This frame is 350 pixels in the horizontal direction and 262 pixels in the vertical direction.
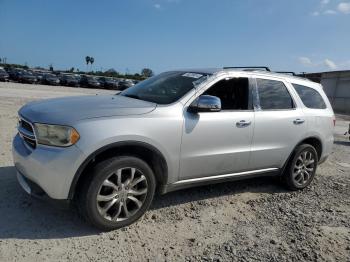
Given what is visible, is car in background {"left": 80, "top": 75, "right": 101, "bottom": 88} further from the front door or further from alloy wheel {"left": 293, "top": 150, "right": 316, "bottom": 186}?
the front door

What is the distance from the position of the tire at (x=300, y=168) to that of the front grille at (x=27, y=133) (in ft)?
12.1

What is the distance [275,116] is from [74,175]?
9.53 ft

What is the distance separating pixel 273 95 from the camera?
16.4 feet

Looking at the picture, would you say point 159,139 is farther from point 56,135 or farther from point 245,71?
point 245,71

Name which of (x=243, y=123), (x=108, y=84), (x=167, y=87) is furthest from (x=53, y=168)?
(x=108, y=84)

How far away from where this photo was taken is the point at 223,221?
4.15 m

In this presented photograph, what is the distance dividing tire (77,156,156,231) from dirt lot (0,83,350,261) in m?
0.16

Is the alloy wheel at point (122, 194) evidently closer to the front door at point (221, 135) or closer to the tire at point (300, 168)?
the front door at point (221, 135)

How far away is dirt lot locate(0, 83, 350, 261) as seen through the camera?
10.8ft

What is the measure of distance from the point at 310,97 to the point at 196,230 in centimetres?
310

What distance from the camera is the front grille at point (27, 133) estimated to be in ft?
11.4

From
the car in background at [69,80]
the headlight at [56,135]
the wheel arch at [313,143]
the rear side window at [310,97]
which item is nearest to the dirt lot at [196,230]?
the wheel arch at [313,143]

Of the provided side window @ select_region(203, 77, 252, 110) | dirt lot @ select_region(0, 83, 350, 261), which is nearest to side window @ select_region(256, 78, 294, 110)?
side window @ select_region(203, 77, 252, 110)

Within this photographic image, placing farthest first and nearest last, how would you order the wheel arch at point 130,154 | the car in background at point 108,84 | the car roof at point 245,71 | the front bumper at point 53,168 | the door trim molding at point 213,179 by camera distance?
the car in background at point 108,84 < the car roof at point 245,71 < the door trim molding at point 213,179 < the wheel arch at point 130,154 < the front bumper at point 53,168
